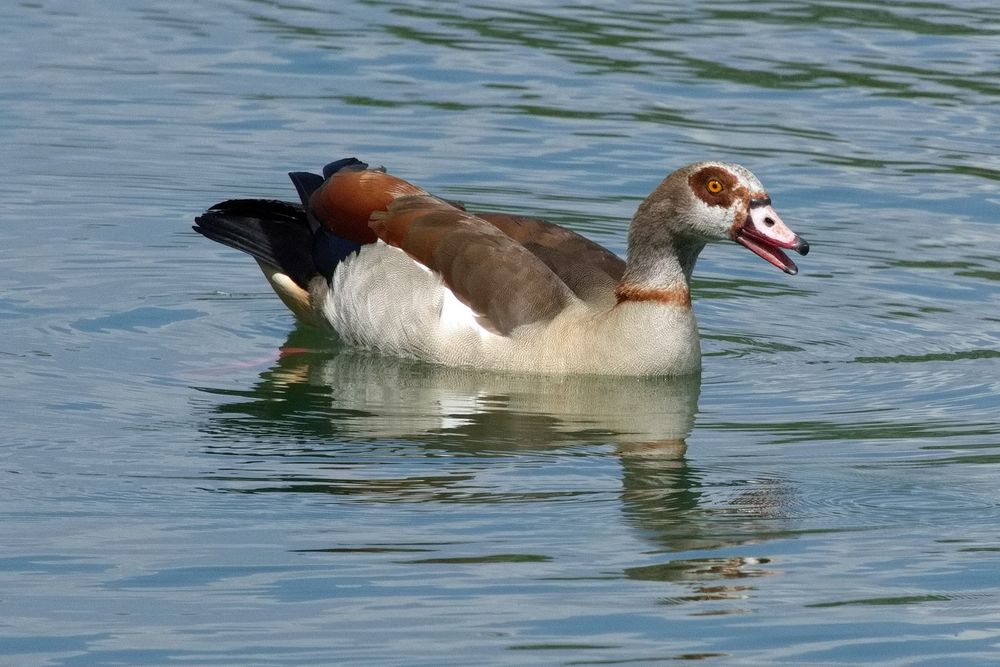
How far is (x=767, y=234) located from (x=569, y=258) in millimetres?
1344

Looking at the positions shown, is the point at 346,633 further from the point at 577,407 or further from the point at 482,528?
the point at 577,407

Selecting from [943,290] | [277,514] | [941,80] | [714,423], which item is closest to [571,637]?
[277,514]

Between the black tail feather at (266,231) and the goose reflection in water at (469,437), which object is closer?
the goose reflection in water at (469,437)

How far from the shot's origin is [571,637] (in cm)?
657

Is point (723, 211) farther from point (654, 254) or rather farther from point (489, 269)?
point (489, 269)

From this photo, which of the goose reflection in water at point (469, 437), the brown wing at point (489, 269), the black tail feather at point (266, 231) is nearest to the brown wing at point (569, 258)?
the brown wing at point (489, 269)

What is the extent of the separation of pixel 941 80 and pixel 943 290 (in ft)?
16.1

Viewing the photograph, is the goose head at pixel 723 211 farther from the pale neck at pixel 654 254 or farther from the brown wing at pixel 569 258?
the brown wing at pixel 569 258

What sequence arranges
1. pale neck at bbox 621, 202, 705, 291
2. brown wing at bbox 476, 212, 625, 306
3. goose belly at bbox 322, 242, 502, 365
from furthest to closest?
brown wing at bbox 476, 212, 625, 306 → goose belly at bbox 322, 242, 502, 365 → pale neck at bbox 621, 202, 705, 291

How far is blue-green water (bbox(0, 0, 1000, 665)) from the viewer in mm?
6855

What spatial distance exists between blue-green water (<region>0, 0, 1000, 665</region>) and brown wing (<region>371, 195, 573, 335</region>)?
395mm

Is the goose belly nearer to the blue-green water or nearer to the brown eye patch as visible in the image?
the blue-green water

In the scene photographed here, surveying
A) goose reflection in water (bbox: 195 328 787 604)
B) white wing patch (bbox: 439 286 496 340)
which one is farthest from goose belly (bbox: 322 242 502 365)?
goose reflection in water (bbox: 195 328 787 604)

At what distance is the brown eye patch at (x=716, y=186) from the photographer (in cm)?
1002
